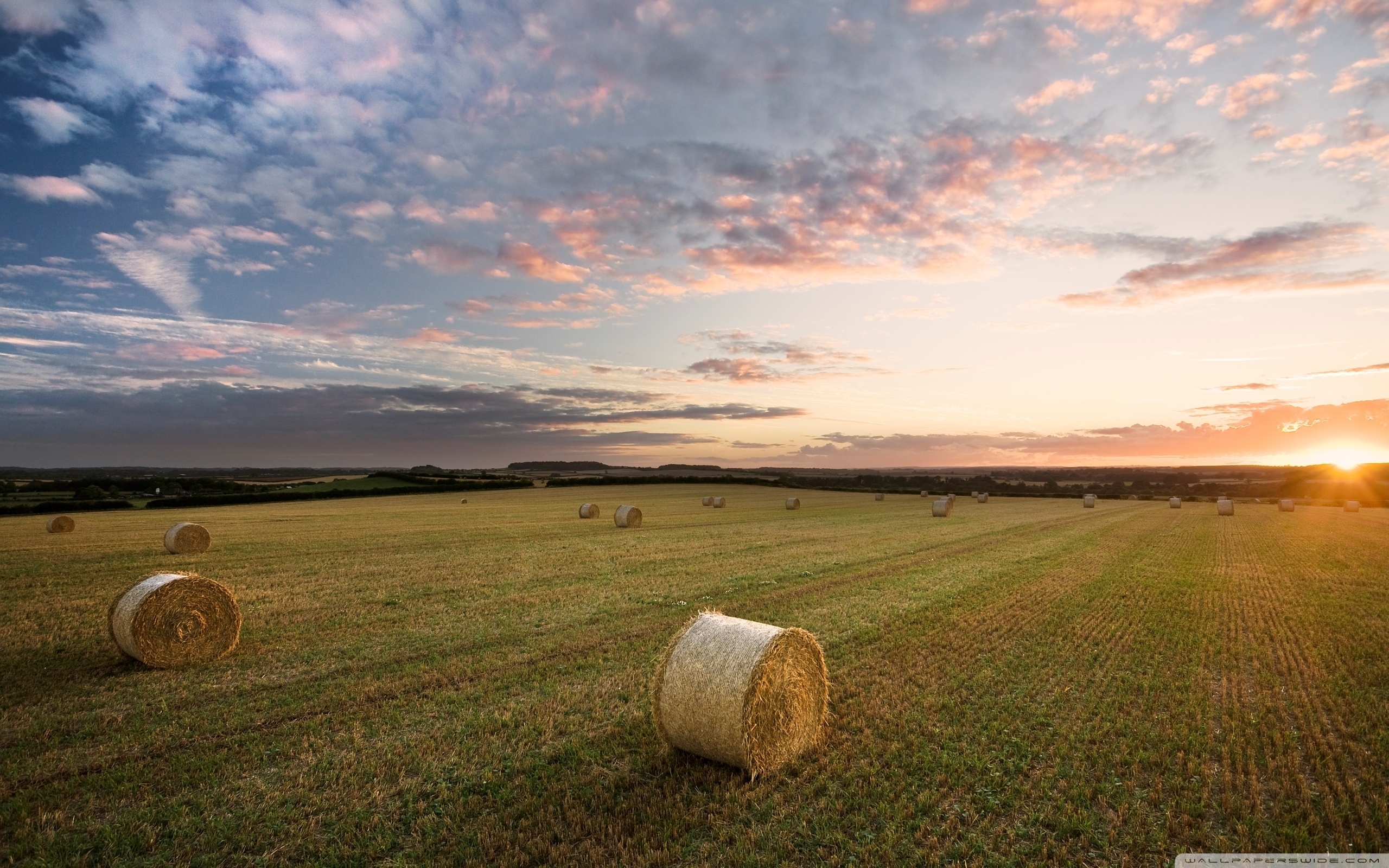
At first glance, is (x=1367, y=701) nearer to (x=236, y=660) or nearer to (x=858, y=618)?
(x=858, y=618)

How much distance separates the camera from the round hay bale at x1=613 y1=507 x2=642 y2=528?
104 feet

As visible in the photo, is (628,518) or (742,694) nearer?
(742,694)

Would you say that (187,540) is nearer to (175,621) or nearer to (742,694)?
(175,621)

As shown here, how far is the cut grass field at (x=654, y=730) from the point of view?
562 centimetres

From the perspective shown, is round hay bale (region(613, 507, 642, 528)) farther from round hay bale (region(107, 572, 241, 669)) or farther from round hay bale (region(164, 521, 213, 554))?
round hay bale (region(107, 572, 241, 669))

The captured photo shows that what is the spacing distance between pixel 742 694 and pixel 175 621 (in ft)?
31.1

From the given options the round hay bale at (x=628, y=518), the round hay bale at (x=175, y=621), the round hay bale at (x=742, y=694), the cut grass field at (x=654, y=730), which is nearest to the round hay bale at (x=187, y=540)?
the cut grass field at (x=654, y=730)

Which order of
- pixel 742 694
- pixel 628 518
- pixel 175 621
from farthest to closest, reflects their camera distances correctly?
pixel 628 518 → pixel 175 621 → pixel 742 694

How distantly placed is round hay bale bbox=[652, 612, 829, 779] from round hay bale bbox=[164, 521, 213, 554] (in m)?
22.2

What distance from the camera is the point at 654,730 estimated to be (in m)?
7.82

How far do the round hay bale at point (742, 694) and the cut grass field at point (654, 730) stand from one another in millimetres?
270

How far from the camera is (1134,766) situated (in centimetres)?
684

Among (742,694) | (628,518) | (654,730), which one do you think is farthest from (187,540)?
(742,694)

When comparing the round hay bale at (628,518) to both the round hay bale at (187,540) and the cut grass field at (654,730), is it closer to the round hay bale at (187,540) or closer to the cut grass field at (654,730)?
the cut grass field at (654,730)
